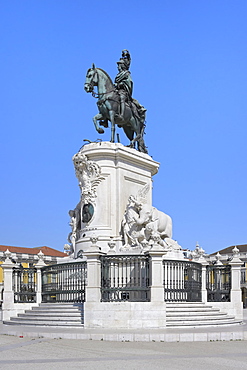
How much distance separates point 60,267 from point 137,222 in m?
3.16

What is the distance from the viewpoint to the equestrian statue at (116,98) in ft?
72.5

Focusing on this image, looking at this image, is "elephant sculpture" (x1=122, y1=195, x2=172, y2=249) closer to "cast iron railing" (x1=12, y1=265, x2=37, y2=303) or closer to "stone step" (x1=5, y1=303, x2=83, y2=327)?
"stone step" (x1=5, y1=303, x2=83, y2=327)

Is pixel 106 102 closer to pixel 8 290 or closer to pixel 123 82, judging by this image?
pixel 123 82

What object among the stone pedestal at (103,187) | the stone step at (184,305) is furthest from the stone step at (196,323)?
the stone pedestal at (103,187)

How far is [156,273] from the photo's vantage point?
16.3m

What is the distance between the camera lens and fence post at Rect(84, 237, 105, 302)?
16234mm

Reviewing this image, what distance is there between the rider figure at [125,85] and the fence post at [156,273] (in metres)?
7.59

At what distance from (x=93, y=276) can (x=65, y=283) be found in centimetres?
253

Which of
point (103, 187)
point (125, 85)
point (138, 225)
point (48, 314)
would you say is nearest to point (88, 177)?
point (103, 187)

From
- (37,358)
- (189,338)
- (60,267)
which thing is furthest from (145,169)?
(37,358)

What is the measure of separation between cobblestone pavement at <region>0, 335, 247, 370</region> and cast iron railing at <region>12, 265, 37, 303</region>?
24.5ft

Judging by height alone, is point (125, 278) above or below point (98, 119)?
below

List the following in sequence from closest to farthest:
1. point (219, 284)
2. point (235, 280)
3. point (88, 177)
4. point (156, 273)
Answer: point (156, 273)
point (235, 280)
point (88, 177)
point (219, 284)

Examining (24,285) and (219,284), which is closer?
(219,284)
